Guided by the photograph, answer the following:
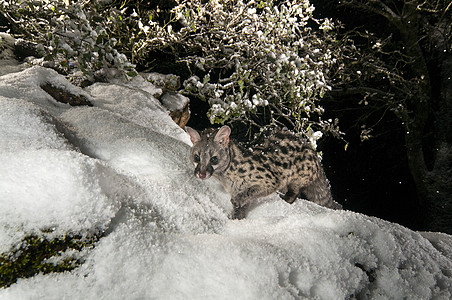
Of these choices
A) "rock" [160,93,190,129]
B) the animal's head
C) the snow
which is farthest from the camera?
"rock" [160,93,190,129]

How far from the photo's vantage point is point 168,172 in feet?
8.50

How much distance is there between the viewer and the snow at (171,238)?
1269mm

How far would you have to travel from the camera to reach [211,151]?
9.14 ft

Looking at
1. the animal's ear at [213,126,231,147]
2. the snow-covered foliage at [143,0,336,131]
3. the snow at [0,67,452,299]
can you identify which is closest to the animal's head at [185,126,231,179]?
the animal's ear at [213,126,231,147]

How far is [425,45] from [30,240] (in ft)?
26.3

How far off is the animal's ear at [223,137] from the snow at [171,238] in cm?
49

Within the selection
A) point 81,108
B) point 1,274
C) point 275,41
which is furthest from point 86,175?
point 275,41

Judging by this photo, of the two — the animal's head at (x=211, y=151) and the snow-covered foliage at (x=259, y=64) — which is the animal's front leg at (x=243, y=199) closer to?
the animal's head at (x=211, y=151)

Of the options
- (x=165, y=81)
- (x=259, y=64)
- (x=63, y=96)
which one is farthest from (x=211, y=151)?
(x=165, y=81)

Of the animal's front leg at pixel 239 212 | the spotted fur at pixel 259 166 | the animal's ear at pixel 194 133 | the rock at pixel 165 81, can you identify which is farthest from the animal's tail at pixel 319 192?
the rock at pixel 165 81

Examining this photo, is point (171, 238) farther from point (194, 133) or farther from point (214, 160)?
point (194, 133)

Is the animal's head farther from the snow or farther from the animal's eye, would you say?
the snow

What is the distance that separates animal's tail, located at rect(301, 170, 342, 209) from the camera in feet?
10.8

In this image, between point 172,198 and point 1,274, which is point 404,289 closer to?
point 172,198
